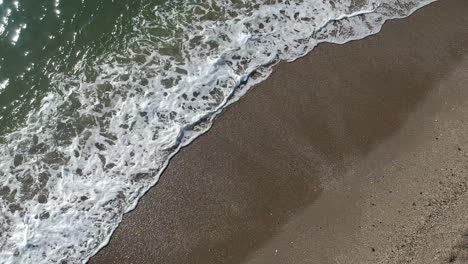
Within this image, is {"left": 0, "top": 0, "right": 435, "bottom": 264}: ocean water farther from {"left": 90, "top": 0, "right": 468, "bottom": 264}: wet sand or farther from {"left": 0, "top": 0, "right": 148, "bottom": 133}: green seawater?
{"left": 90, "top": 0, "right": 468, "bottom": 264}: wet sand

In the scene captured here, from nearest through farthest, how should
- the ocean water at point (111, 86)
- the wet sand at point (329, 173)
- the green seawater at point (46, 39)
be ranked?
1. the wet sand at point (329, 173)
2. the ocean water at point (111, 86)
3. the green seawater at point (46, 39)

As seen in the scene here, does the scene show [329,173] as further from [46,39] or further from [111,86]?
[46,39]

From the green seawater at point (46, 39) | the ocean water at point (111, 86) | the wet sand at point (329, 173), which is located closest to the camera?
the wet sand at point (329, 173)

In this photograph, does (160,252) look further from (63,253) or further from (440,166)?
(440,166)

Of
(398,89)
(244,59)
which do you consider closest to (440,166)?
(398,89)

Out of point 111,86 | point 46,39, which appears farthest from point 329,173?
point 46,39

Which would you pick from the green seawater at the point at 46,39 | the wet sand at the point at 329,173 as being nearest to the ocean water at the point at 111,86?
the green seawater at the point at 46,39

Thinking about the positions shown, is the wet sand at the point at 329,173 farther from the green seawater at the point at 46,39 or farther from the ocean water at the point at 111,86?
the green seawater at the point at 46,39
